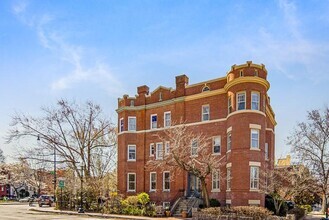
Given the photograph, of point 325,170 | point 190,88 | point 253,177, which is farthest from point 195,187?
point 325,170

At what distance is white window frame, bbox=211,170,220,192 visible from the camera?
1224 inches

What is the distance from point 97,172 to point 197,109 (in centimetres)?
1727

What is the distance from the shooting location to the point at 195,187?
33.3 meters

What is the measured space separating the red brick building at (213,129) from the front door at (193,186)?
9 centimetres

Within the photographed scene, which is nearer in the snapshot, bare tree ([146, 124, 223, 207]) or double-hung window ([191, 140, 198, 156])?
bare tree ([146, 124, 223, 207])

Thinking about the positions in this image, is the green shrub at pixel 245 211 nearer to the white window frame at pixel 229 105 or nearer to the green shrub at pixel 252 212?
the green shrub at pixel 252 212

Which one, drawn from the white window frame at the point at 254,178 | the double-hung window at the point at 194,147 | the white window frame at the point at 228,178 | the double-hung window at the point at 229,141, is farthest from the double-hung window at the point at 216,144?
the white window frame at the point at 254,178

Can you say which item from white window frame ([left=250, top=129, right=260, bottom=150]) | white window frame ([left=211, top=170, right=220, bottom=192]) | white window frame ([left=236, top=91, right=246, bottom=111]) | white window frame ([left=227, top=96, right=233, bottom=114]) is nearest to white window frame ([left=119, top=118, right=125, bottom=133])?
white window frame ([left=211, top=170, right=220, bottom=192])

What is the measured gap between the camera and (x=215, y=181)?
103 ft

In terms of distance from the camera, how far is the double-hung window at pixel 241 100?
29042mm

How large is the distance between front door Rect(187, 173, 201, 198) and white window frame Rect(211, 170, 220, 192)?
169 centimetres

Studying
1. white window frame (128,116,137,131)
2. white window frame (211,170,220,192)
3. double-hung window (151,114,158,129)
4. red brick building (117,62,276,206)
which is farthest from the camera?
white window frame (128,116,137,131)

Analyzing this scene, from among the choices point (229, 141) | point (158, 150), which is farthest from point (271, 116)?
point (158, 150)

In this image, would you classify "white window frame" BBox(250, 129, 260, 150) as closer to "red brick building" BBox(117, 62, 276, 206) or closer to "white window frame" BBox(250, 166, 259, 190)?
"red brick building" BBox(117, 62, 276, 206)
